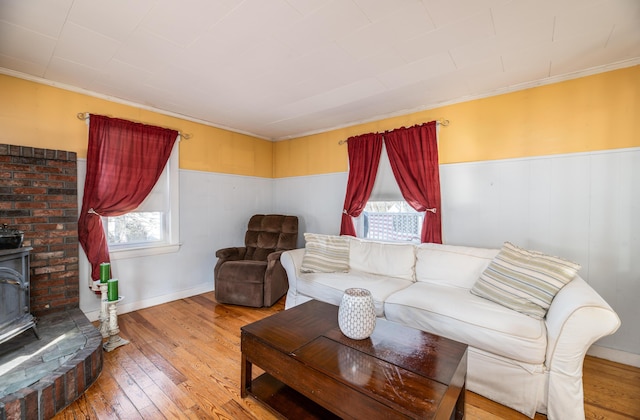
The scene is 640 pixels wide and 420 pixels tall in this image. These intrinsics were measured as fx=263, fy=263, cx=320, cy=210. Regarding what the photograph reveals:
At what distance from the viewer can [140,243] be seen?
3.27 meters

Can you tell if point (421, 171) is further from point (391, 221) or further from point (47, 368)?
point (47, 368)

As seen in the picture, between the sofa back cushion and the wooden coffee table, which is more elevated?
the sofa back cushion

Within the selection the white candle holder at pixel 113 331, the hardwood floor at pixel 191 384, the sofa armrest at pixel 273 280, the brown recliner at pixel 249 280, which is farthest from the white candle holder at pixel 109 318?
the sofa armrest at pixel 273 280

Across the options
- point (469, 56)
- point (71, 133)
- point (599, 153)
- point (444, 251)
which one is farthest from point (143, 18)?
point (599, 153)

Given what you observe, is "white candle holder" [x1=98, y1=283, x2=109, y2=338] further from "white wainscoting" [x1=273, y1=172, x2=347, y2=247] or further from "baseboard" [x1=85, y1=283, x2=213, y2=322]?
"white wainscoting" [x1=273, y1=172, x2=347, y2=247]

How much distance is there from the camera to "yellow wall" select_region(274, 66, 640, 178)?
85.5 inches

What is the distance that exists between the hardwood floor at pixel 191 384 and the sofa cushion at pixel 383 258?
3.83 ft

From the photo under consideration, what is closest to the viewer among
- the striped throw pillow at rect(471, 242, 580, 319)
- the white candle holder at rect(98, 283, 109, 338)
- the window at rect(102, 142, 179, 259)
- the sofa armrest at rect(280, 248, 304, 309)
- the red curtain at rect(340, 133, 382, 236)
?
the striped throw pillow at rect(471, 242, 580, 319)

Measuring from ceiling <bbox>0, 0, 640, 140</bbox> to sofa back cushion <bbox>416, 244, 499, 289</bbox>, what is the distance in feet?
5.31

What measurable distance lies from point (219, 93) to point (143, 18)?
1114mm

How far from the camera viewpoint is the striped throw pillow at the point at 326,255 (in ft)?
9.59

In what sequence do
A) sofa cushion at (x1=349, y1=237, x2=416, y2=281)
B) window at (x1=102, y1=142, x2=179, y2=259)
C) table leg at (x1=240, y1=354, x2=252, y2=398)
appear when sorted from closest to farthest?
1. table leg at (x1=240, y1=354, x2=252, y2=398)
2. sofa cushion at (x1=349, y1=237, x2=416, y2=281)
3. window at (x1=102, y1=142, x2=179, y2=259)

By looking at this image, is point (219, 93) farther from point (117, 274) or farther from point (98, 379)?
point (98, 379)

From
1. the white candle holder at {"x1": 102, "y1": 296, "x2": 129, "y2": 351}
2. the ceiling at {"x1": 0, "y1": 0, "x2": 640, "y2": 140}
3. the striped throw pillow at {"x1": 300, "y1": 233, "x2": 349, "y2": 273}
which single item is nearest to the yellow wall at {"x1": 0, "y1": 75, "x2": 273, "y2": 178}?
the ceiling at {"x1": 0, "y1": 0, "x2": 640, "y2": 140}
